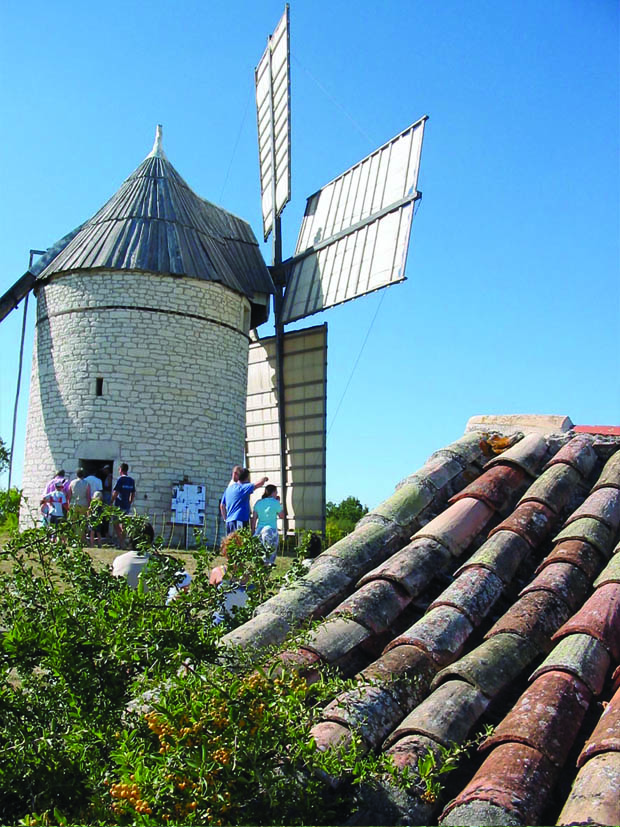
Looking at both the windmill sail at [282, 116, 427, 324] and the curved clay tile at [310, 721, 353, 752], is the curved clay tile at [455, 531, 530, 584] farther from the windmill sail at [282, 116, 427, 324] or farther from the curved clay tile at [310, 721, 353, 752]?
the windmill sail at [282, 116, 427, 324]

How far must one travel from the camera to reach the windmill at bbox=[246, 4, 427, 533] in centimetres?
1453

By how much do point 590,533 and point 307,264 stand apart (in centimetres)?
1385

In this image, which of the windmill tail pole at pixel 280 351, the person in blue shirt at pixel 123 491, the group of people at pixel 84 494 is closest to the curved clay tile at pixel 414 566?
the group of people at pixel 84 494

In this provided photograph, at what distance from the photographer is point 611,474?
3.71 metres

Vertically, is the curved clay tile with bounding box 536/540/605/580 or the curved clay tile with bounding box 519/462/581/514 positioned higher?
the curved clay tile with bounding box 519/462/581/514

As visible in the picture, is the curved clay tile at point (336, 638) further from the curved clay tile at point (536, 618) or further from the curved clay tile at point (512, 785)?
the curved clay tile at point (512, 785)

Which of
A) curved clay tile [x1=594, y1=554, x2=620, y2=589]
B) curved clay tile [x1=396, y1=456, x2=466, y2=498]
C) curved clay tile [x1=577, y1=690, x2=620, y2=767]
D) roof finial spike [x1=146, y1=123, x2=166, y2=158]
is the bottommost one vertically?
curved clay tile [x1=577, y1=690, x2=620, y2=767]

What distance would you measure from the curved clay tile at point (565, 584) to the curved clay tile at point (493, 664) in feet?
0.93

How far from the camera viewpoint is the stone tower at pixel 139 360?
45.5 ft

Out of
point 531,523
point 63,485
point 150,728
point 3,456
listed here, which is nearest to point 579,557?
point 531,523

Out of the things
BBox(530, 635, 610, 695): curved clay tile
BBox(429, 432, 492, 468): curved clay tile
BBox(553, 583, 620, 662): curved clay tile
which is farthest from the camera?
BBox(429, 432, 492, 468): curved clay tile

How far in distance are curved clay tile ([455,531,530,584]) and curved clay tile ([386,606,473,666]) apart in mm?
306

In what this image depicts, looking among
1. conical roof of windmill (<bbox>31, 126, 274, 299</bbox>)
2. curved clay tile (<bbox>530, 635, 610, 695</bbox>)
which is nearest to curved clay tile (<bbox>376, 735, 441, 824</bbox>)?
curved clay tile (<bbox>530, 635, 610, 695</bbox>)

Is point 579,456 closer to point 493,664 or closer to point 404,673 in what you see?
point 493,664
